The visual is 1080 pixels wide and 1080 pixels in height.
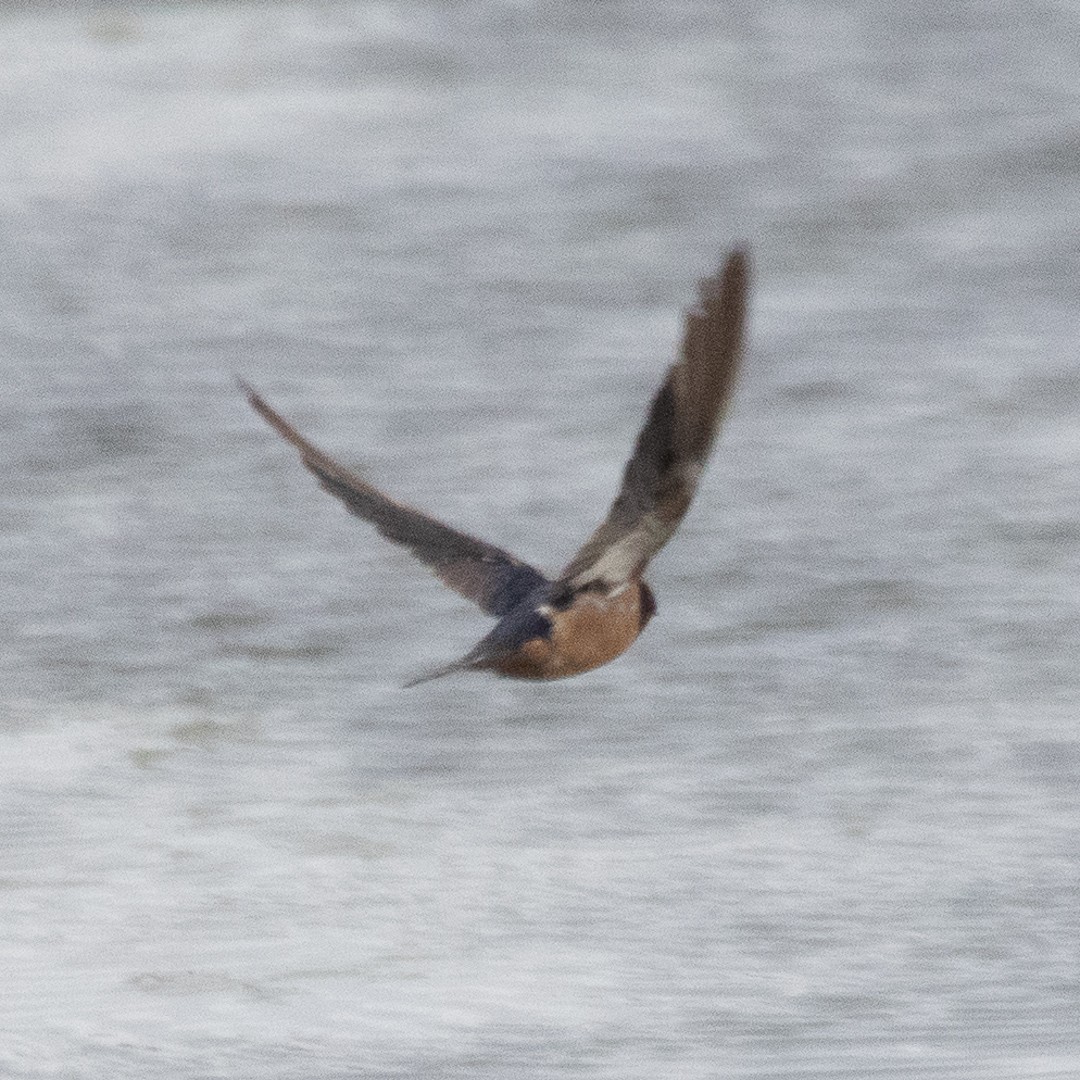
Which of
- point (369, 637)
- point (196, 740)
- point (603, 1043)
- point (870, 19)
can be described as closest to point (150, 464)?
point (369, 637)

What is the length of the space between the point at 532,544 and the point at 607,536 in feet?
4.98

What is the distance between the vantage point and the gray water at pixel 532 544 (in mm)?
2793

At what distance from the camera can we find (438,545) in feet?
9.00

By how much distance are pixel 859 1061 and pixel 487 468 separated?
1888 millimetres

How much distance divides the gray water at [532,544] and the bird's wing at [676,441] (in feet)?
1.67

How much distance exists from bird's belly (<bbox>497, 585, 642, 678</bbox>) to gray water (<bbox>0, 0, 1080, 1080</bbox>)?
1.30 feet

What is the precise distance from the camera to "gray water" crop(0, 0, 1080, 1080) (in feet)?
9.16

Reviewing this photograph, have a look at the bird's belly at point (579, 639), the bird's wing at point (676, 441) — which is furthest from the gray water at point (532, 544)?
the bird's wing at point (676, 441)

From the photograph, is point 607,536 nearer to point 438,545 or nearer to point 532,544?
point 438,545

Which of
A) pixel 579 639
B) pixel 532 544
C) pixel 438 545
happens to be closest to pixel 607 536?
pixel 579 639

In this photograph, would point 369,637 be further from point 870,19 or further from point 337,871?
point 870,19

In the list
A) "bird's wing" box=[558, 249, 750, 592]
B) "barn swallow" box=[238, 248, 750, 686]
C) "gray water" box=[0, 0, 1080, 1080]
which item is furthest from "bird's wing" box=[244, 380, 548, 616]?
"gray water" box=[0, 0, 1080, 1080]

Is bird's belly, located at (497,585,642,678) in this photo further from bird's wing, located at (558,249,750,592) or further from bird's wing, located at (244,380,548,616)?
bird's wing, located at (244,380,548,616)

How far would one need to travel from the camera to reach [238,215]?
5727 mm
